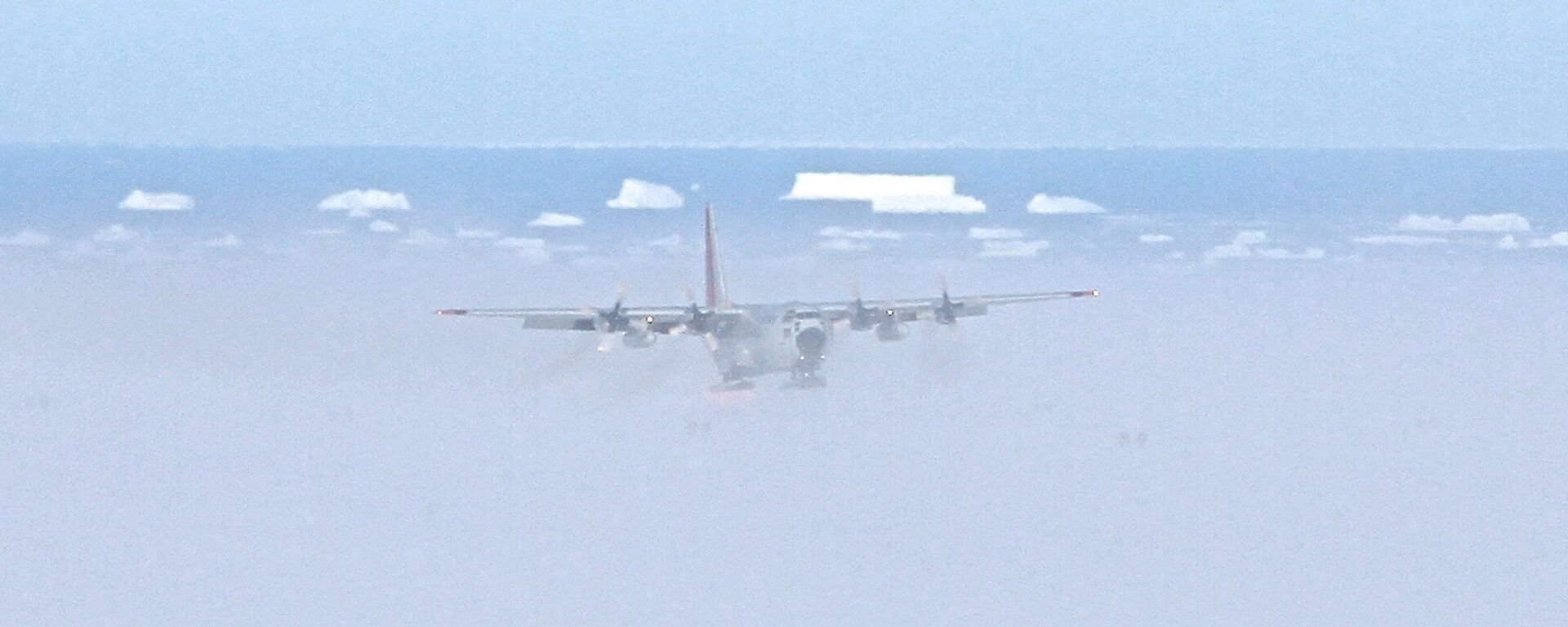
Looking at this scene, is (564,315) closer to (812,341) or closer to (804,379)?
(812,341)

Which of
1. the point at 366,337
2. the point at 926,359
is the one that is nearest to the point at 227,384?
the point at 366,337

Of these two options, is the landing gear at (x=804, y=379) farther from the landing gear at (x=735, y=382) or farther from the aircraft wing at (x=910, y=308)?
the aircraft wing at (x=910, y=308)

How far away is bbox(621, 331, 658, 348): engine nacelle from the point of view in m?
108

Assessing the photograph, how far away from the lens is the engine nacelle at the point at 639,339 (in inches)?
4259

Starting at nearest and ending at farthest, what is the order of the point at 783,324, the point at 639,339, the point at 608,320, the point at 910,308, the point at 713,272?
the point at 608,320 → the point at 639,339 → the point at 783,324 → the point at 910,308 → the point at 713,272

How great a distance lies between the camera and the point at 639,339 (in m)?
108

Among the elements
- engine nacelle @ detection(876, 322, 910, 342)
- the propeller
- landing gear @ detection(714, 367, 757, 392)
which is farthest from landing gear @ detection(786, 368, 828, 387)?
the propeller

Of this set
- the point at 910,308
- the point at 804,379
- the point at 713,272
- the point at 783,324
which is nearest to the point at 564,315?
the point at 783,324

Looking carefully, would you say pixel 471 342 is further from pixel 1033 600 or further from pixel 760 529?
pixel 1033 600

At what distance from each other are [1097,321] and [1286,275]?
2434 cm

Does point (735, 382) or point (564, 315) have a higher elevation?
point (564, 315)

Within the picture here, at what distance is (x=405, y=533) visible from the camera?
97.6 metres

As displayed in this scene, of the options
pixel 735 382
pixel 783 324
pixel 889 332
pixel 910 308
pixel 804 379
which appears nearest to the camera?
pixel 889 332

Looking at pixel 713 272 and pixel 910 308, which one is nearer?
pixel 910 308
